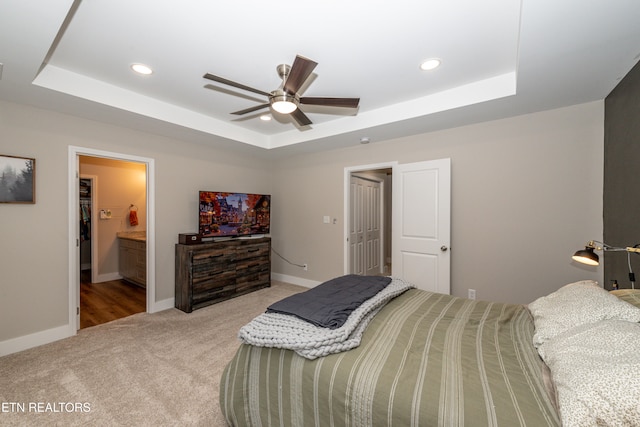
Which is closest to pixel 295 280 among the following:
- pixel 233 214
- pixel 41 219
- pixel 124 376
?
pixel 233 214

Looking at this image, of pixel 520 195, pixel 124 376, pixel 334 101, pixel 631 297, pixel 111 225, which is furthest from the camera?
pixel 111 225

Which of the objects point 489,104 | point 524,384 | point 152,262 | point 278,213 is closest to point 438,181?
point 489,104

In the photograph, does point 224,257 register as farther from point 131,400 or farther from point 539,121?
point 539,121

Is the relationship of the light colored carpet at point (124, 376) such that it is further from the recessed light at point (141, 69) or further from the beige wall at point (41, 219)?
the recessed light at point (141, 69)

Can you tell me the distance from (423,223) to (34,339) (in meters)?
4.40

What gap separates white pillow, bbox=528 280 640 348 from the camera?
1.29m

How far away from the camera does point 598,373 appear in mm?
927

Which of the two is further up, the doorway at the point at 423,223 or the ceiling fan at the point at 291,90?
the ceiling fan at the point at 291,90

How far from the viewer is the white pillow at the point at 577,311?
1.29 meters

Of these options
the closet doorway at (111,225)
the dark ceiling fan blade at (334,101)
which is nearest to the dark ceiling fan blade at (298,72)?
the dark ceiling fan blade at (334,101)

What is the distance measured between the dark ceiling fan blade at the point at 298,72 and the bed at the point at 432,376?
5.58 feet

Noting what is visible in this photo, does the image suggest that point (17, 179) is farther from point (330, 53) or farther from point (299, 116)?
point (330, 53)

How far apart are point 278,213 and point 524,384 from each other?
176 inches

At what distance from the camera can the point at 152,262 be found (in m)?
3.62
